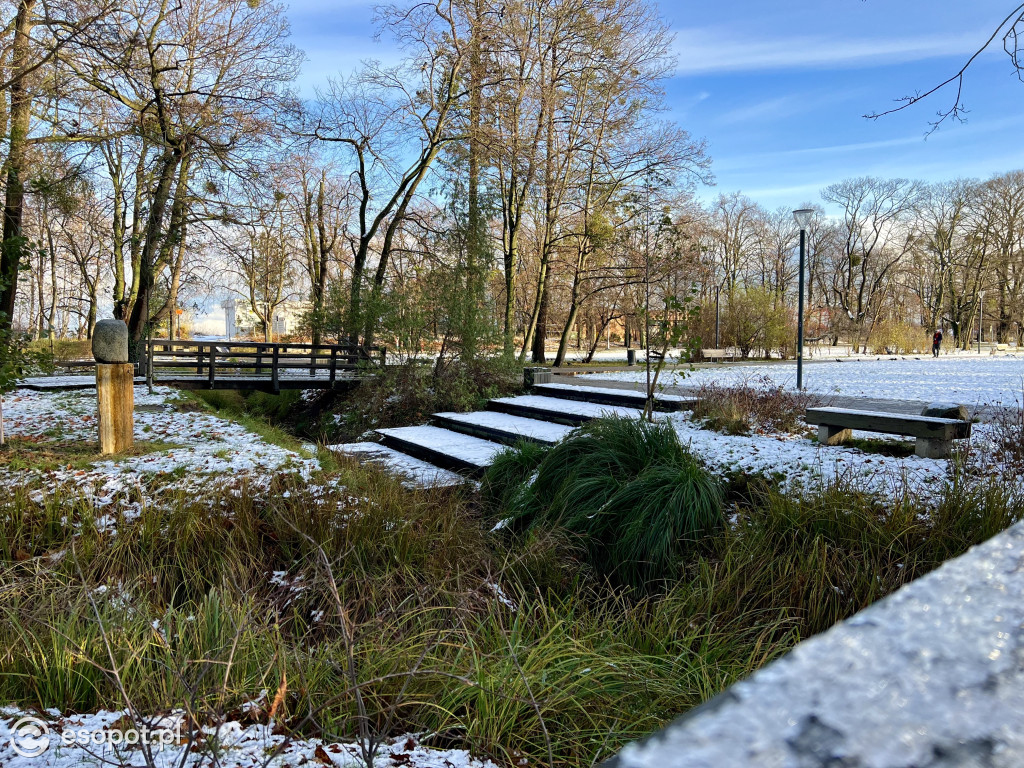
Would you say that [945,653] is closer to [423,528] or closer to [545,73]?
[423,528]

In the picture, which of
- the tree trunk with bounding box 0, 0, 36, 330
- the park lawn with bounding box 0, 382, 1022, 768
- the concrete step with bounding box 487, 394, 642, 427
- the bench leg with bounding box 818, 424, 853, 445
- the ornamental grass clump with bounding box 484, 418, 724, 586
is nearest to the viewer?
the park lawn with bounding box 0, 382, 1022, 768

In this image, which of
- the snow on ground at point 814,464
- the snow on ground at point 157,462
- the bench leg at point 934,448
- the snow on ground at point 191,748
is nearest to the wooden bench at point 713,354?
the snow on ground at point 814,464

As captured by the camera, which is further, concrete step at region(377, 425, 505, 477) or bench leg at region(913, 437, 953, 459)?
concrete step at region(377, 425, 505, 477)

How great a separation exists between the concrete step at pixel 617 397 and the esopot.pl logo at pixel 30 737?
7.82 m

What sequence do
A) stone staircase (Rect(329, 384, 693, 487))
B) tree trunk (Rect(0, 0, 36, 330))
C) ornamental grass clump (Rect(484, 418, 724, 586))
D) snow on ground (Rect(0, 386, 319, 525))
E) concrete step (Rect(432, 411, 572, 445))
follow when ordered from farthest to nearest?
concrete step (Rect(432, 411, 572, 445))
stone staircase (Rect(329, 384, 693, 487))
tree trunk (Rect(0, 0, 36, 330))
snow on ground (Rect(0, 386, 319, 525))
ornamental grass clump (Rect(484, 418, 724, 586))

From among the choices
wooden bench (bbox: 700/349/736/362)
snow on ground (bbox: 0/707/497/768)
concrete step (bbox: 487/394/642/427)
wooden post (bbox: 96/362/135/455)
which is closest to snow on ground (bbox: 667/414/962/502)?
concrete step (bbox: 487/394/642/427)

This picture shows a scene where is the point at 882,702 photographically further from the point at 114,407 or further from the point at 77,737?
the point at 114,407

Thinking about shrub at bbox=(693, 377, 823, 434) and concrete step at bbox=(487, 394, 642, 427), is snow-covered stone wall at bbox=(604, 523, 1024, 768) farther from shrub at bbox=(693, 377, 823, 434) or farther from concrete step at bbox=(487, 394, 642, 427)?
concrete step at bbox=(487, 394, 642, 427)

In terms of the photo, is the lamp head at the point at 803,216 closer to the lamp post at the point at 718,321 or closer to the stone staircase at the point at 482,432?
the stone staircase at the point at 482,432

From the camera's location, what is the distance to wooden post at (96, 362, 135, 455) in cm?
660

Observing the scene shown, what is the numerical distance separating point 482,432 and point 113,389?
14.6 ft

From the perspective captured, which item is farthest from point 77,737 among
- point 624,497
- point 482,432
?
point 482,432

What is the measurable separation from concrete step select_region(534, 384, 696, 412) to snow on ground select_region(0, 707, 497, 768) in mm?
7381

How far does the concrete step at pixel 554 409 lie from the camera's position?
889 centimetres
